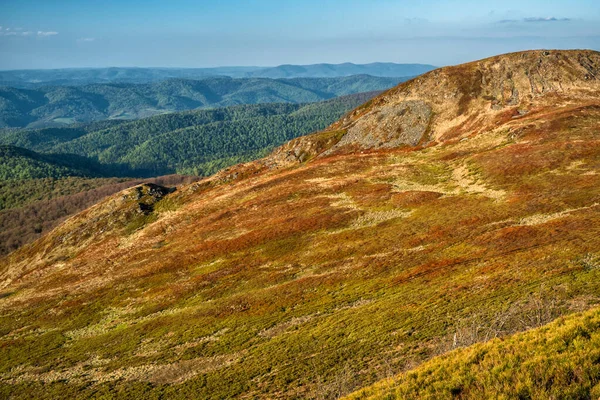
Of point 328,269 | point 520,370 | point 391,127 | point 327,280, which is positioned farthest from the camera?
point 391,127

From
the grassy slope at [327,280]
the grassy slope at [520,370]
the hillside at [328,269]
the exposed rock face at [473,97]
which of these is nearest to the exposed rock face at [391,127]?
the exposed rock face at [473,97]

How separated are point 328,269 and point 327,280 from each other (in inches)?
166

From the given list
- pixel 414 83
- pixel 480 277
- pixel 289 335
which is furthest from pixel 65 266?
pixel 414 83

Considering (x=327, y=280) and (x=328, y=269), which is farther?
(x=328, y=269)

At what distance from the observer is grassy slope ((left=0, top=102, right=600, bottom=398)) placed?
3297 centimetres

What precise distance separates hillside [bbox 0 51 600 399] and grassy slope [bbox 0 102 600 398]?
0.95 feet

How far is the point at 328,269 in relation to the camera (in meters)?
56.5

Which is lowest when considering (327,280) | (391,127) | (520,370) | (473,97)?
(327,280)

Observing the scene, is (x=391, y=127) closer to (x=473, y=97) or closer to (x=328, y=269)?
(x=473, y=97)

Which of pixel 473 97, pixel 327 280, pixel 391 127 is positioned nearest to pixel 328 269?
pixel 327 280

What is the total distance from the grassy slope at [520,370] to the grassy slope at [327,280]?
4.66 meters

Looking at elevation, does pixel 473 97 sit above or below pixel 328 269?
above

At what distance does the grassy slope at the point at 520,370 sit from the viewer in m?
16.0

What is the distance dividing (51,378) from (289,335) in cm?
2728
